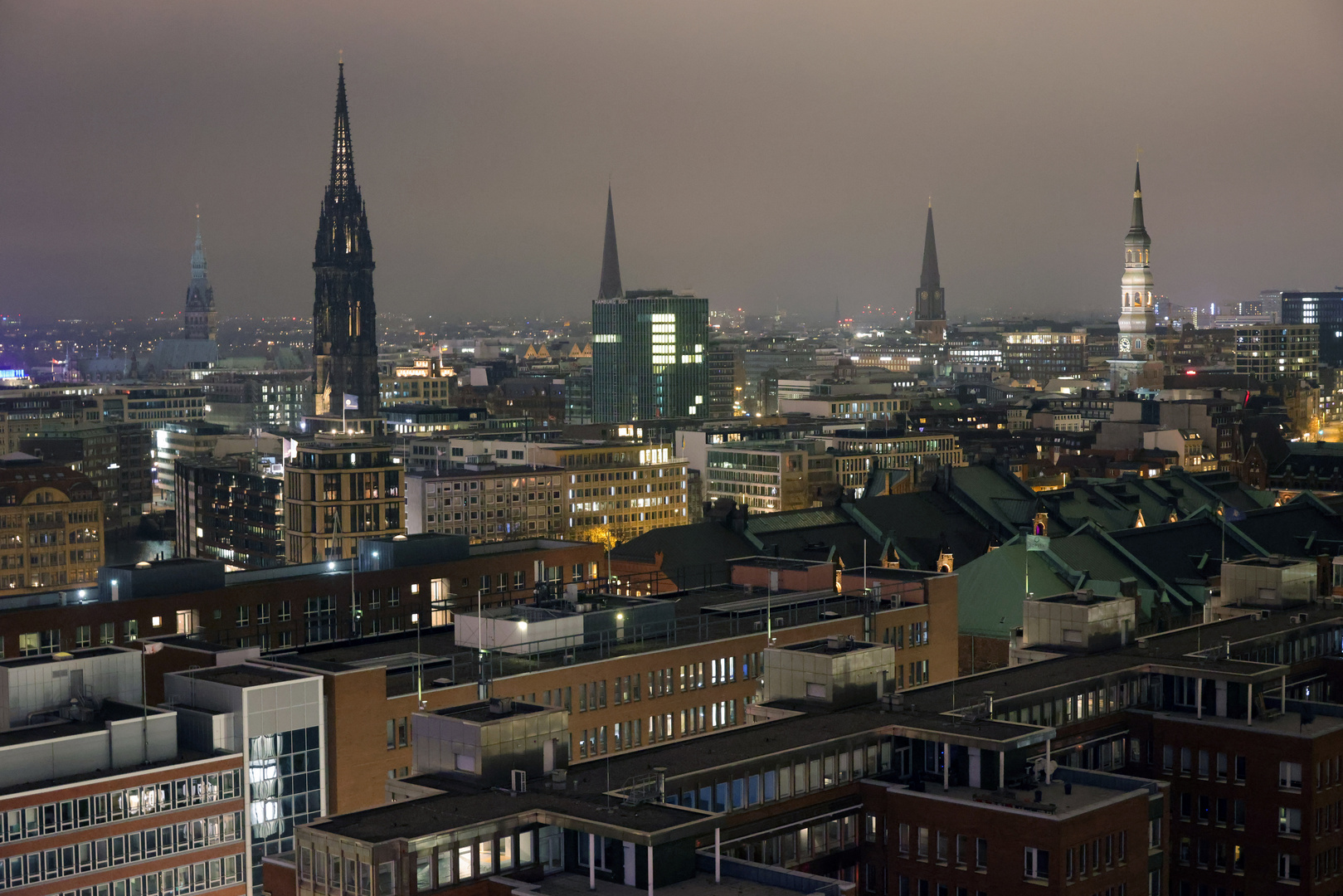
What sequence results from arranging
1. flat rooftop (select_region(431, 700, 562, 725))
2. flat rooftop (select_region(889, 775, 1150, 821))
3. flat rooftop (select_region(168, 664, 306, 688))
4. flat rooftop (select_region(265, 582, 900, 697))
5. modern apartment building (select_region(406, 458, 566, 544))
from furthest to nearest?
modern apartment building (select_region(406, 458, 566, 544))
flat rooftop (select_region(265, 582, 900, 697))
flat rooftop (select_region(168, 664, 306, 688))
flat rooftop (select_region(431, 700, 562, 725))
flat rooftop (select_region(889, 775, 1150, 821))

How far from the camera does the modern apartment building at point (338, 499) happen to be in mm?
144000

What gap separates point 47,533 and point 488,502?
3739cm

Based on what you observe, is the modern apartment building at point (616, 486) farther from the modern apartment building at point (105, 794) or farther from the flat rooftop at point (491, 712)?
the flat rooftop at point (491, 712)

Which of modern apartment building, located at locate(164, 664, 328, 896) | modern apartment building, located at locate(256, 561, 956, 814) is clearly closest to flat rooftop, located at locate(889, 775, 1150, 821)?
modern apartment building, located at locate(256, 561, 956, 814)

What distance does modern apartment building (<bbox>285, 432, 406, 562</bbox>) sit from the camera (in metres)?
144

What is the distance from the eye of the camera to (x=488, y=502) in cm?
16912

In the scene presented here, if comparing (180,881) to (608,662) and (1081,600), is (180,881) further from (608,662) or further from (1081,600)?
(1081,600)

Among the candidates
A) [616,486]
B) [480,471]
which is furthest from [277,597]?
[616,486]

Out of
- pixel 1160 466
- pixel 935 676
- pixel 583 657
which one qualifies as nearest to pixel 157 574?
pixel 583 657

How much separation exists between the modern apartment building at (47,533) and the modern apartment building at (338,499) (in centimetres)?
2869

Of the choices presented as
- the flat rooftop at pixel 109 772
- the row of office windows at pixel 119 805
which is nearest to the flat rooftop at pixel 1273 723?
the row of office windows at pixel 119 805

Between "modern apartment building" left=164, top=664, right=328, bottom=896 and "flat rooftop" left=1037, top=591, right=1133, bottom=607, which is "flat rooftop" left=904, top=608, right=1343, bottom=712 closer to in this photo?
"flat rooftop" left=1037, top=591, right=1133, bottom=607

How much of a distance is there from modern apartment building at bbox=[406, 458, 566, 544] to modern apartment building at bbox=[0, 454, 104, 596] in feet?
90.7

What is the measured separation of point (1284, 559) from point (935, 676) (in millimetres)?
15465
